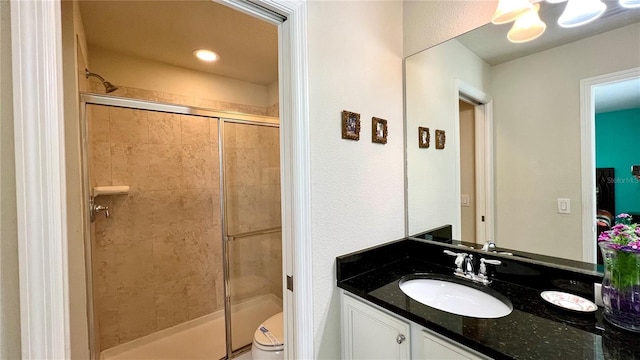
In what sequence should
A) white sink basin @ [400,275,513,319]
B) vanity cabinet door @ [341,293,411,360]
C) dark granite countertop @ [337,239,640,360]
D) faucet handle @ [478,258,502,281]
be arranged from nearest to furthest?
dark granite countertop @ [337,239,640,360] → vanity cabinet door @ [341,293,411,360] → white sink basin @ [400,275,513,319] → faucet handle @ [478,258,502,281]

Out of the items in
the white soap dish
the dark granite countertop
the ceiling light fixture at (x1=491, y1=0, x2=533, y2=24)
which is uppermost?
the ceiling light fixture at (x1=491, y1=0, x2=533, y2=24)

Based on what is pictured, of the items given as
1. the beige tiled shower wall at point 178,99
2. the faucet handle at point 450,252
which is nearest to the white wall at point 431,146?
the faucet handle at point 450,252

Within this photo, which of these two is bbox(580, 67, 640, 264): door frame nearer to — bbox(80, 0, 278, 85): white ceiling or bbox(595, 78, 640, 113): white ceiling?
bbox(595, 78, 640, 113): white ceiling

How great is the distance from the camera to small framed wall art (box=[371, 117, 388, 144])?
1.40m

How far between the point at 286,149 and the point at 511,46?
1.19 meters

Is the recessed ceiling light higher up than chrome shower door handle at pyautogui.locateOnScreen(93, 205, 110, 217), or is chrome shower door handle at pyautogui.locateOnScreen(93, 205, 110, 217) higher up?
the recessed ceiling light

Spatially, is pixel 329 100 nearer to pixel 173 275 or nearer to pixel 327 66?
pixel 327 66

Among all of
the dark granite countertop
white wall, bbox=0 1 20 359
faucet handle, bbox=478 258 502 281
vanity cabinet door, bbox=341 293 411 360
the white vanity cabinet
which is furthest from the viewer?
faucet handle, bbox=478 258 502 281

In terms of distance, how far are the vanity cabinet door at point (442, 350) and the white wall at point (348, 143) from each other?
0.45m

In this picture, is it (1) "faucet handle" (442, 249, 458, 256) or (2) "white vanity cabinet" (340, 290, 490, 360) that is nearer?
(2) "white vanity cabinet" (340, 290, 490, 360)

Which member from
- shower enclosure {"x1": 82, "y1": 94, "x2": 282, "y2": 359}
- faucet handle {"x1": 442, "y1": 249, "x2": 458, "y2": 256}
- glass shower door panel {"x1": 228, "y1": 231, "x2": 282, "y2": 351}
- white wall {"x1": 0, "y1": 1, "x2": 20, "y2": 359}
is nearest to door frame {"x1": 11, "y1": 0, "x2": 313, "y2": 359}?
white wall {"x1": 0, "y1": 1, "x2": 20, "y2": 359}

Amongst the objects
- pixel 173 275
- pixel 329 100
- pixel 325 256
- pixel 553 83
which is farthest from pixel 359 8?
pixel 173 275

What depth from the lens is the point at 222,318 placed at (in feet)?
8.45

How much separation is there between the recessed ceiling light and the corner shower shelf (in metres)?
1.23
